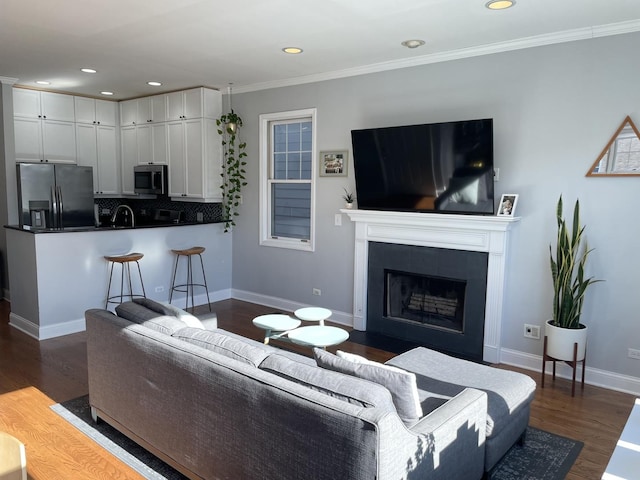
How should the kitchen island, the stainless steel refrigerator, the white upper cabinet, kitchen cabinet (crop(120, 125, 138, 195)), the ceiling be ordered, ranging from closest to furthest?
the ceiling
the kitchen island
the stainless steel refrigerator
the white upper cabinet
kitchen cabinet (crop(120, 125, 138, 195))

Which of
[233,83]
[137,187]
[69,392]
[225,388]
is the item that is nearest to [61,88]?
[137,187]

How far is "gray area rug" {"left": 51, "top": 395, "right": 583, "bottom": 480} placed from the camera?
2516mm

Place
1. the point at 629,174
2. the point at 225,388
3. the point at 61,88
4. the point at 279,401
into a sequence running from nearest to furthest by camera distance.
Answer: the point at 279,401
the point at 225,388
the point at 629,174
the point at 61,88

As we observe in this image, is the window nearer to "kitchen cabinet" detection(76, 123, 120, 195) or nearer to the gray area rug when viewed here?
"kitchen cabinet" detection(76, 123, 120, 195)

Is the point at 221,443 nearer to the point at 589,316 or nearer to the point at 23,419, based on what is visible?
the point at 23,419

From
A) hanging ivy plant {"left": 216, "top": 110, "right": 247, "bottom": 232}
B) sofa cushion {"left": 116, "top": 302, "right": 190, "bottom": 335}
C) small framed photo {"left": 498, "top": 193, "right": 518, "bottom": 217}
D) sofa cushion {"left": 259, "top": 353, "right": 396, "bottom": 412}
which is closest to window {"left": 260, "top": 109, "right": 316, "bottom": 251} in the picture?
hanging ivy plant {"left": 216, "top": 110, "right": 247, "bottom": 232}

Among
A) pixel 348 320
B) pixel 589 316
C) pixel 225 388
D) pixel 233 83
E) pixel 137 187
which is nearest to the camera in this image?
pixel 225 388

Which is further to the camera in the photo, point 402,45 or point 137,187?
point 137,187

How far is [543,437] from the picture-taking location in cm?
291

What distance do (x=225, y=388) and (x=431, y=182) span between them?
2904mm

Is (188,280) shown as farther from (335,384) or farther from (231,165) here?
(335,384)

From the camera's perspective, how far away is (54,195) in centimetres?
588

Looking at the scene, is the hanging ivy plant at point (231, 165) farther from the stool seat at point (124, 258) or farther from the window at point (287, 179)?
the stool seat at point (124, 258)

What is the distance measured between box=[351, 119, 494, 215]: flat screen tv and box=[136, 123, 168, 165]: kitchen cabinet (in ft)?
9.83
